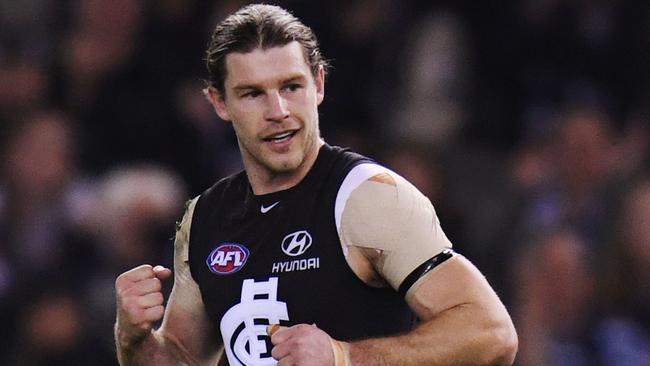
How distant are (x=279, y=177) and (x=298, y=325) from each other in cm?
74

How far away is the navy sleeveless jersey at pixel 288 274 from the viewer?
4.59 m

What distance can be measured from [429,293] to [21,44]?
6.26 m

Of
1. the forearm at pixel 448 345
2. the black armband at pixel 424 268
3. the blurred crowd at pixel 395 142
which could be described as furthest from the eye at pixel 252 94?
the blurred crowd at pixel 395 142

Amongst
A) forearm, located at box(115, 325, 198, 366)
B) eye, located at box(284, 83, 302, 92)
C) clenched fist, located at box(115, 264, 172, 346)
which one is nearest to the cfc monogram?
clenched fist, located at box(115, 264, 172, 346)

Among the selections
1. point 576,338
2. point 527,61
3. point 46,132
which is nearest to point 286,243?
point 576,338

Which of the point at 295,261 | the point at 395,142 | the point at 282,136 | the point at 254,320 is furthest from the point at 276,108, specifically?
the point at 395,142

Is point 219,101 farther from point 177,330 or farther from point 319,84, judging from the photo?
point 177,330

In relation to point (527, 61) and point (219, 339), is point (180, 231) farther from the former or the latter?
point (527, 61)

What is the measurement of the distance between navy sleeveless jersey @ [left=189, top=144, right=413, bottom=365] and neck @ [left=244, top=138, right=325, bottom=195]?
24 mm

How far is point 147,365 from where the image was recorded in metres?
5.07

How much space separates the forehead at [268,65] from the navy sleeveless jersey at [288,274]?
0.95 ft

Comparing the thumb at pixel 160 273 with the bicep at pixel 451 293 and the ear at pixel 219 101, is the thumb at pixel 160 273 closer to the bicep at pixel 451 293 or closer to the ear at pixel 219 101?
the ear at pixel 219 101

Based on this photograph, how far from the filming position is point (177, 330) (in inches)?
203

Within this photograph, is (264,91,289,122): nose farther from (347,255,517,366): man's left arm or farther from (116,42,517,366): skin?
(347,255,517,366): man's left arm
